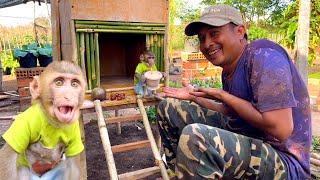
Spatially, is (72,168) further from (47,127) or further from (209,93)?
(209,93)

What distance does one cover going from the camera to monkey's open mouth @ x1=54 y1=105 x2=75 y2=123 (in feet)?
→ 5.95

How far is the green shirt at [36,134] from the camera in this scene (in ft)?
5.89

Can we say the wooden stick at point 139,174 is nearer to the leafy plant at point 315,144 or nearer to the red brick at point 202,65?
the leafy plant at point 315,144

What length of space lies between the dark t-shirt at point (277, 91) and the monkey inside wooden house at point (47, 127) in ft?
3.30

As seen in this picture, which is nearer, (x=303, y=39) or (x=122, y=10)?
(x=122, y=10)

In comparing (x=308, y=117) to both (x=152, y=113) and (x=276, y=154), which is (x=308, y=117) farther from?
(x=152, y=113)

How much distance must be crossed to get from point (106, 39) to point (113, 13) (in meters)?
1.36

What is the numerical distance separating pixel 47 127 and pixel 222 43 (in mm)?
1197

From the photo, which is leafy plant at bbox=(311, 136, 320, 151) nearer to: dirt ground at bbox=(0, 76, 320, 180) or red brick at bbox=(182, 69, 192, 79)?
dirt ground at bbox=(0, 76, 320, 180)

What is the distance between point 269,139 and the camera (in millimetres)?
1930

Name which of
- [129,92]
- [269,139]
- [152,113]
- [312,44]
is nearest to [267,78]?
[269,139]

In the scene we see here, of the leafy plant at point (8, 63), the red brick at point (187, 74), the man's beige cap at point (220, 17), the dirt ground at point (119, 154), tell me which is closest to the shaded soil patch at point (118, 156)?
the dirt ground at point (119, 154)

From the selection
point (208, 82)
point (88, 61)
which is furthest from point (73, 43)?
point (208, 82)

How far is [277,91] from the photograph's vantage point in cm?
172
